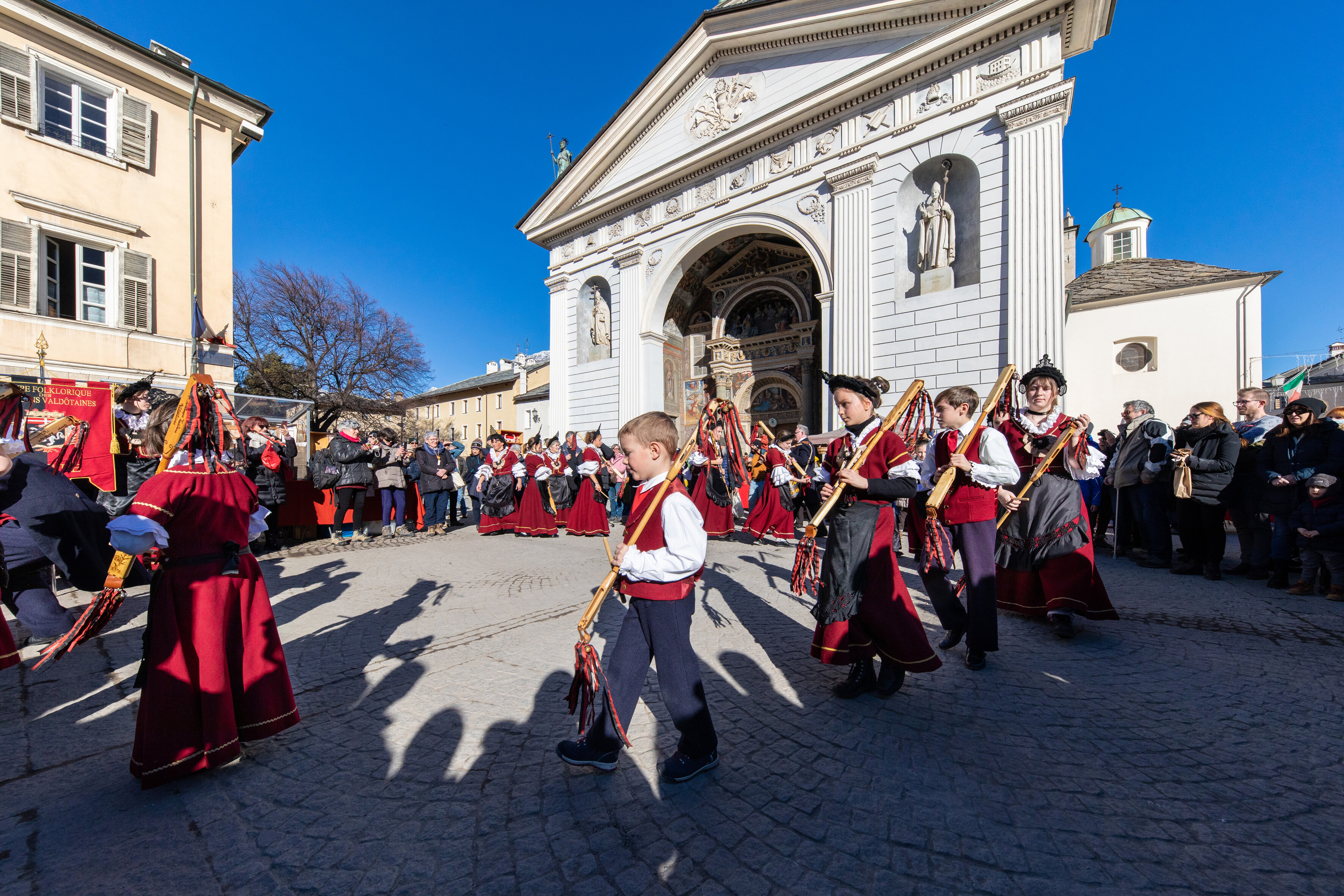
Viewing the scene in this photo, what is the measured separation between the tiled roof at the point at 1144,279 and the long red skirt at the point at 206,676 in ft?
62.4

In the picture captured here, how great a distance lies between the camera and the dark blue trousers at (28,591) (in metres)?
3.57

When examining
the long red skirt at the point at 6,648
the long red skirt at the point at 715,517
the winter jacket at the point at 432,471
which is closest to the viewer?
the long red skirt at the point at 6,648

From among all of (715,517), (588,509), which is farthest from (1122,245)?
(588,509)

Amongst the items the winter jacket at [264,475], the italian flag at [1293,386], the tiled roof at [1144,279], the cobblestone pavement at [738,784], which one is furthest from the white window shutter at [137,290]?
the tiled roof at [1144,279]

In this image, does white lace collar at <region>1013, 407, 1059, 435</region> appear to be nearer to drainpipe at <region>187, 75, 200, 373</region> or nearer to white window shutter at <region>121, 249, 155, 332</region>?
drainpipe at <region>187, 75, 200, 373</region>

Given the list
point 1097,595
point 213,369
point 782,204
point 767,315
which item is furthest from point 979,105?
point 213,369

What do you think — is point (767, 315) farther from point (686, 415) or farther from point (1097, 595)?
point (1097, 595)

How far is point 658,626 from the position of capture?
2260mm

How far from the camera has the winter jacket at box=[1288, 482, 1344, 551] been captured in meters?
4.92

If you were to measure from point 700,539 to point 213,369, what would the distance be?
57.0ft

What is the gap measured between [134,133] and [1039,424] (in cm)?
1900

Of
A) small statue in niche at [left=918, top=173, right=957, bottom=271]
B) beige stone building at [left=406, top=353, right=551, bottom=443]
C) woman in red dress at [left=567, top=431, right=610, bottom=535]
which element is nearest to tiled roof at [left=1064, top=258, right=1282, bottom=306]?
small statue in niche at [left=918, top=173, right=957, bottom=271]

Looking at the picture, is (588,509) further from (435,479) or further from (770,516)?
(770,516)

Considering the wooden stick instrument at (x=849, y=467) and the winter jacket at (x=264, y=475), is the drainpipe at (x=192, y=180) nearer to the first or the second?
the winter jacket at (x=264, y=475)
